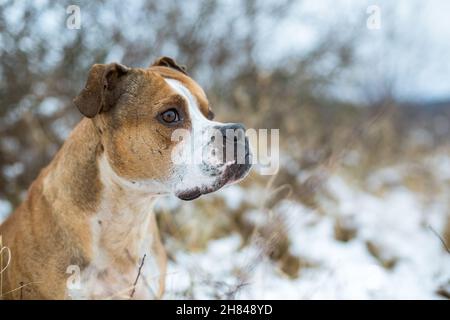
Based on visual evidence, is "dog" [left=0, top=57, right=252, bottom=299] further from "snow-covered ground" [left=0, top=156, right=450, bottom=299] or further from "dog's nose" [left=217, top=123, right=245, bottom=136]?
"snow-covered ground" [left=0, top=156, right=450, bottom=299]

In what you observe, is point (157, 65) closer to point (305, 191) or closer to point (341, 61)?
point (305, 191)

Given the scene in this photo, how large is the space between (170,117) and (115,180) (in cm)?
43

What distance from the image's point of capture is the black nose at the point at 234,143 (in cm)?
275

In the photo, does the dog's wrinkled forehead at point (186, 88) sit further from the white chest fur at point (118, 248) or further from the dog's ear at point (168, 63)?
the white chest fur at point (118, 248)

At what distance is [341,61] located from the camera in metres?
8.17

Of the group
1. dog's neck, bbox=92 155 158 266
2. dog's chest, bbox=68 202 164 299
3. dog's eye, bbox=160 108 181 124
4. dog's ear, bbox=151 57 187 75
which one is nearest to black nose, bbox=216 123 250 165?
dog's eye, bbox=160 108 181 124

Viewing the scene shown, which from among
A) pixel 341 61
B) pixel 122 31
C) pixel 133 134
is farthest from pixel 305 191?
pixel 341 61

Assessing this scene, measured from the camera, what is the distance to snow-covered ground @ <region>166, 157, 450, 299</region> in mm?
4102

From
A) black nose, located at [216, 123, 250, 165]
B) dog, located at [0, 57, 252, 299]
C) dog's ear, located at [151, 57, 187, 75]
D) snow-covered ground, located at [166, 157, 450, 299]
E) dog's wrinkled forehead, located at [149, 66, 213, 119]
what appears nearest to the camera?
black nose, located at [216, 123, 250, 165]

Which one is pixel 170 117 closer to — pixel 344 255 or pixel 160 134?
pixel 160 134

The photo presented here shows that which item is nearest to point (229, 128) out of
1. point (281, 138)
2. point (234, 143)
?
point (234, 143)

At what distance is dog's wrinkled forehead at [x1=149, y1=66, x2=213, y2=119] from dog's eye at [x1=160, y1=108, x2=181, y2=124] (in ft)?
0.36

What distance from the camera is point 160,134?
2.90 meters

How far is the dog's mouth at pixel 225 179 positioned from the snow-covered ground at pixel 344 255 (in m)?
0.63
